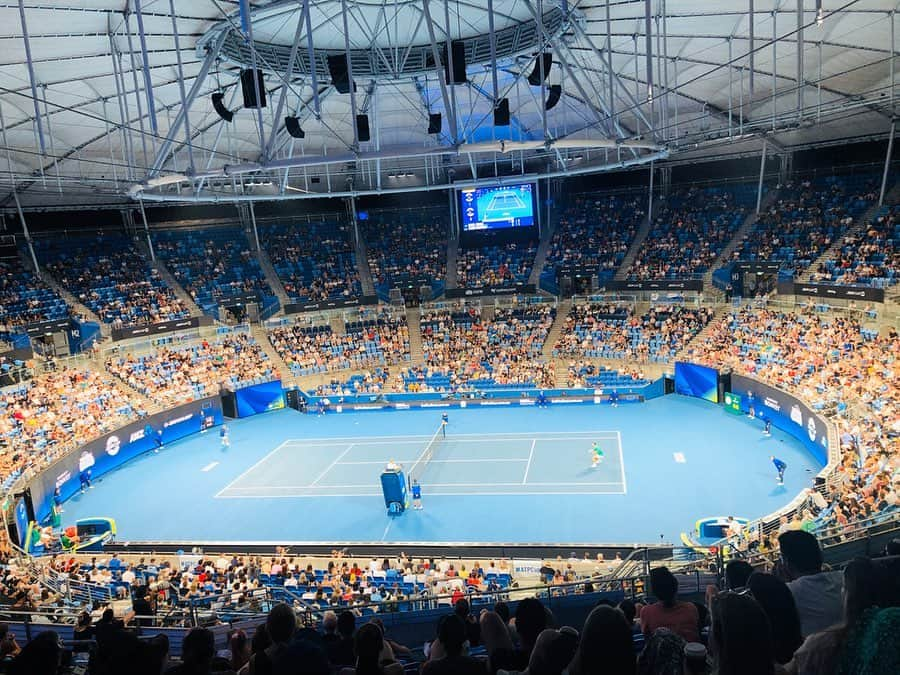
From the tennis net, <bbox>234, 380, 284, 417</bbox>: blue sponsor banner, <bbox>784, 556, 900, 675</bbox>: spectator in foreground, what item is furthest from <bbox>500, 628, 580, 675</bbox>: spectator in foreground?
<bbox>234, 380, 284, 417</bbox>: blue sponsor banner

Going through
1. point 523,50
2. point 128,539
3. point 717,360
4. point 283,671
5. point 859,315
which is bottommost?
point 128,539

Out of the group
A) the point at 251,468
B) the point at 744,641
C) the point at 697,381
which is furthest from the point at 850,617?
the point at 697,381

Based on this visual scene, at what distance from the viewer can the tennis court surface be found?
2761 centimetres

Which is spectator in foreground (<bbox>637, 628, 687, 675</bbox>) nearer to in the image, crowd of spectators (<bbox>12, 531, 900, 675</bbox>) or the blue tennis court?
crowd of spectators (<bbox>12, 531, 900, 675</bbox>)

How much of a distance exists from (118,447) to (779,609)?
34.6 m

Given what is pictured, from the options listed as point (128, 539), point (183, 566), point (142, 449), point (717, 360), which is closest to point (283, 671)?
point (183, 566)

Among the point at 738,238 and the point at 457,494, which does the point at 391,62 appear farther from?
the point at 738,238

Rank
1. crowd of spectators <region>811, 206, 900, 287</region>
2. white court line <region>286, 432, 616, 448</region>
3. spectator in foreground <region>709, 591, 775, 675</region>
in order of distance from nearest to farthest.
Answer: spectator in foreground <region>709, 591, 775, 675</region> → white court line <region>286, 432, 616, 448</region> → crowd of spectators <region>811, 206, 900, 287</region>

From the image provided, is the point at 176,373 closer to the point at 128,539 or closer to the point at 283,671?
the point at 128,539

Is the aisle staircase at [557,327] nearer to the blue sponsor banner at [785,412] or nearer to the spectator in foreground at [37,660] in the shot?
the blue sponsor banner at [785,412]

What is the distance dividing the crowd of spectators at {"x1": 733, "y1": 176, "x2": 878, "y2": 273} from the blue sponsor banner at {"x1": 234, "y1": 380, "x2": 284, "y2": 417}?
30.1 m

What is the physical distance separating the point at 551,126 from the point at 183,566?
38.0 metres

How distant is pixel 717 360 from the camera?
38031 mm

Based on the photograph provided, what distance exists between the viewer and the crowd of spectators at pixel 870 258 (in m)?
35.8
